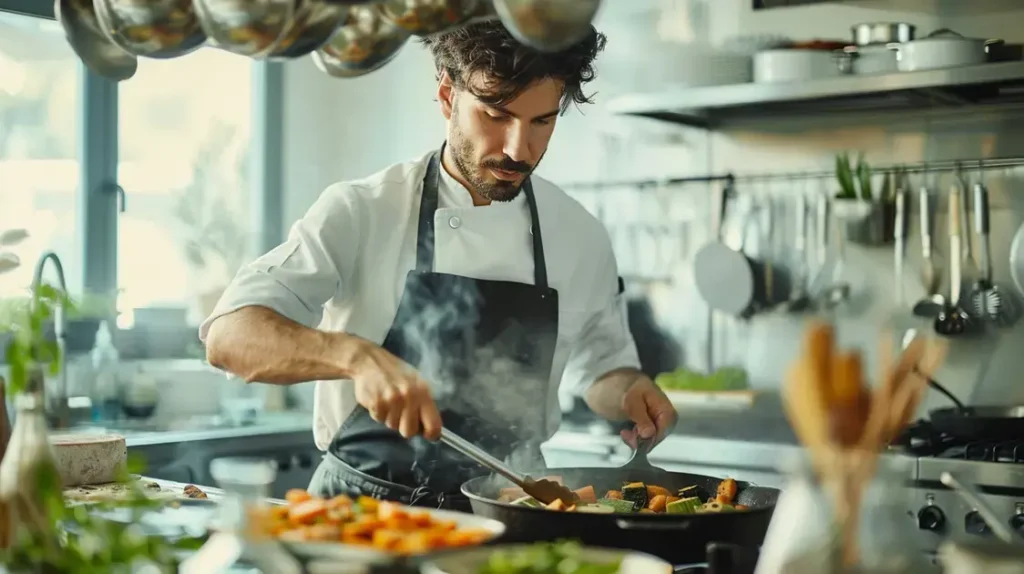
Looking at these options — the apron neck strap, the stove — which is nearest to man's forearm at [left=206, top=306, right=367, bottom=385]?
the apron neck strap

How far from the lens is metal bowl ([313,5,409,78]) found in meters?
1.85

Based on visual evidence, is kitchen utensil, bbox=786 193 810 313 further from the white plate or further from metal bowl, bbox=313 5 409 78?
the white plate

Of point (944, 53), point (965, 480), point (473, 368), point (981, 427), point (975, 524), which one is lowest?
point (975, 524)

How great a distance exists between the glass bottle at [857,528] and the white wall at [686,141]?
8.60 feet

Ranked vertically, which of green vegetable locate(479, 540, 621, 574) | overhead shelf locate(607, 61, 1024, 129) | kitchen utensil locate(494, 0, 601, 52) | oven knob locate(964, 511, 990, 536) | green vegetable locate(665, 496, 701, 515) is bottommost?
oven knob locate(964, 511, 990, 536)

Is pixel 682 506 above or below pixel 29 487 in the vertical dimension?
below

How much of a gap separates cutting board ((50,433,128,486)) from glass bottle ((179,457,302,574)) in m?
0.94

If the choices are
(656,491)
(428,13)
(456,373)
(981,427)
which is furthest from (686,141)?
(428,13)

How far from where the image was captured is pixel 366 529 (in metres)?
1.41

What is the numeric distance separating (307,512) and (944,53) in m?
2.46

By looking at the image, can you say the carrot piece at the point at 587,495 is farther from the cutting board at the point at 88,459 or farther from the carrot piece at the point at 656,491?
the cutting board at the point at 88,459

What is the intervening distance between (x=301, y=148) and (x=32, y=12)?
131cm

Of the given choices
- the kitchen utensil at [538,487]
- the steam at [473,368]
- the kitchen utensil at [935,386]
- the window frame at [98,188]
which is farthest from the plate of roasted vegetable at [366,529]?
the window frame at [98,188]

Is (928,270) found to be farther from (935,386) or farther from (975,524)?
(975,524)
